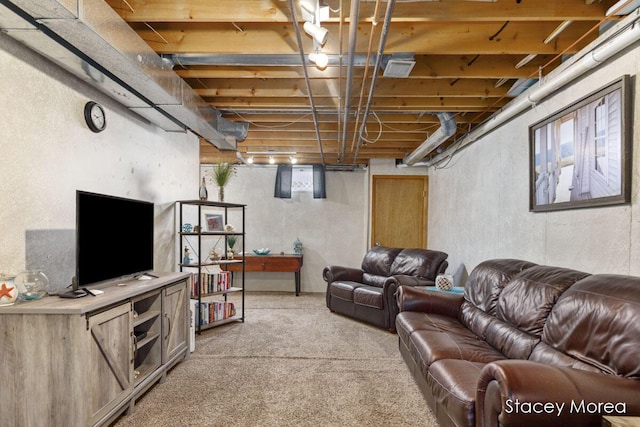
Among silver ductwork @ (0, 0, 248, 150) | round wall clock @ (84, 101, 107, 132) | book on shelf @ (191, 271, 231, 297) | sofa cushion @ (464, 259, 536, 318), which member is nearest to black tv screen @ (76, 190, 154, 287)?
round wall clock @ (84, 101, 107, 132)

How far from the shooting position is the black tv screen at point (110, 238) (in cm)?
217

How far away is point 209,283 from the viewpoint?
4.23m

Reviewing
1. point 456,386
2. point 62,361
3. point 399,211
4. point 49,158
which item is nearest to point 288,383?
point 456,386

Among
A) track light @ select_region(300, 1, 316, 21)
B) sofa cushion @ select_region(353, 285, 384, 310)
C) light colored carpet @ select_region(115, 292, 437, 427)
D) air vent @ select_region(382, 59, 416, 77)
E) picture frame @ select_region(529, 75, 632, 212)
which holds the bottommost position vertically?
light colored carpet @ select_region(115, 292, 437, 427)

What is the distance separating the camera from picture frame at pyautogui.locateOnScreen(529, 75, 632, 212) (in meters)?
1.94

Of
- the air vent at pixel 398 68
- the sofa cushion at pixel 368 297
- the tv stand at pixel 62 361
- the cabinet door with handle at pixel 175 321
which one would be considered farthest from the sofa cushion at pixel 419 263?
the tv stand at pixel 62 361

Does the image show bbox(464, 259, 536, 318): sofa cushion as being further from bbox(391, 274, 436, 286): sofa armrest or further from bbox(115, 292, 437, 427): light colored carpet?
bbox(391, 274, 436, 286): sofa armrest

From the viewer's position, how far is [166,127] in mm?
3643

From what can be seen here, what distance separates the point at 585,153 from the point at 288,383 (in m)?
2.66

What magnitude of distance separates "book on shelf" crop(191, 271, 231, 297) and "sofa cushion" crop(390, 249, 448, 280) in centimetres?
229

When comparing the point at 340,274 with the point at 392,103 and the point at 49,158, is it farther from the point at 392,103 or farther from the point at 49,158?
the point at 49,158

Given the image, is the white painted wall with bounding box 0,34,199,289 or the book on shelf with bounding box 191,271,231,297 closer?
the white painted wall with bounding box 0,34,199,289

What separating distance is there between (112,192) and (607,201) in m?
3.52

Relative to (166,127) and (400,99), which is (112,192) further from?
(400,99)
